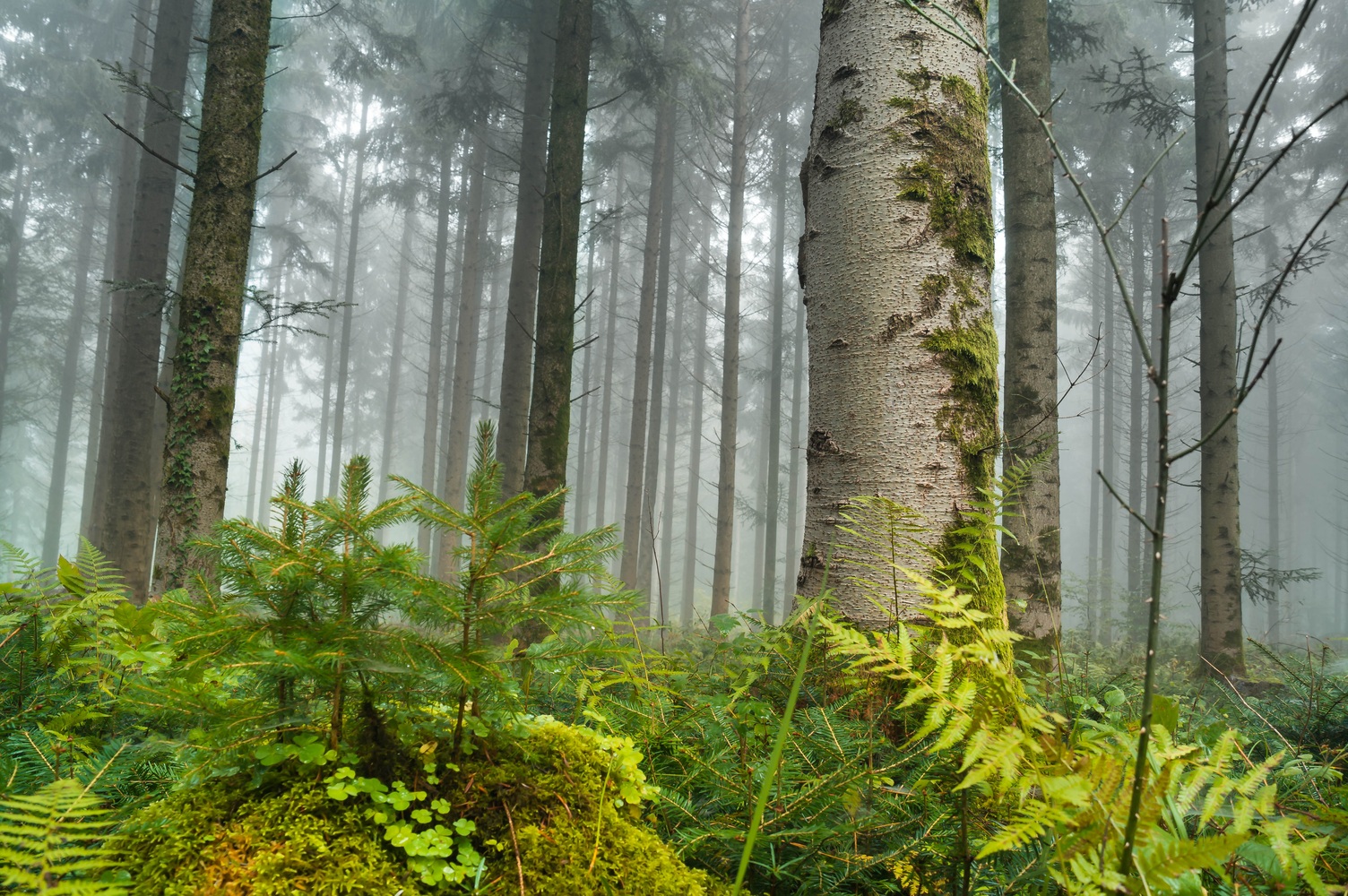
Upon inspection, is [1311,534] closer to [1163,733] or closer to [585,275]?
[585,275]

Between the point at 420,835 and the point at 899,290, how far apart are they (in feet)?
7.23

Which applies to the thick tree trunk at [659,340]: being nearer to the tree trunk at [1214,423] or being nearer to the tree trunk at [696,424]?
the tree trunk at [696,424]

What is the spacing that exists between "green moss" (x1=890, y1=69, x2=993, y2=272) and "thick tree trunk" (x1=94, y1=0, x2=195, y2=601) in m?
8.72

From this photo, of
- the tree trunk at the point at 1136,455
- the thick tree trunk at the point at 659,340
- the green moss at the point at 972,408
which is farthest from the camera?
the tree trunk at the point at 1136,455

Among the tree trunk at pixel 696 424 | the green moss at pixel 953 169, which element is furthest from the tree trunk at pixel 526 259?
the tree trunk at pixel 696 424

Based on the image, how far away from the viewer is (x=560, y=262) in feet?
23.9

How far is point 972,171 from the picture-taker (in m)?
2.60

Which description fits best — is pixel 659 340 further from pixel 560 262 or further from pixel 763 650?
pixel 763 650

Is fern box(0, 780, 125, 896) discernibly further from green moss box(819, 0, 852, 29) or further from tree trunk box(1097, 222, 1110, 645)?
tree trunk box(1097, 222, 1110, 645)

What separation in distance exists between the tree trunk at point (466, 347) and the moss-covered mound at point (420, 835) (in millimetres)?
12809

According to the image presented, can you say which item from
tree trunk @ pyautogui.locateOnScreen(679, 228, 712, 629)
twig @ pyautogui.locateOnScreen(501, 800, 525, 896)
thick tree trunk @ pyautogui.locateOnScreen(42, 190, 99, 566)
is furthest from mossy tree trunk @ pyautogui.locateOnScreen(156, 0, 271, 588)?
thick tree trunk @ pyautogui.locateOnScreen(42, 190, 99, 566)

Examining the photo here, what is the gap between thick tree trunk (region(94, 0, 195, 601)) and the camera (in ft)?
27.8

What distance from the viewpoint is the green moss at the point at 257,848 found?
1001 mm

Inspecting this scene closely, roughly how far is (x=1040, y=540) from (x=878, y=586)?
4.20 metres
